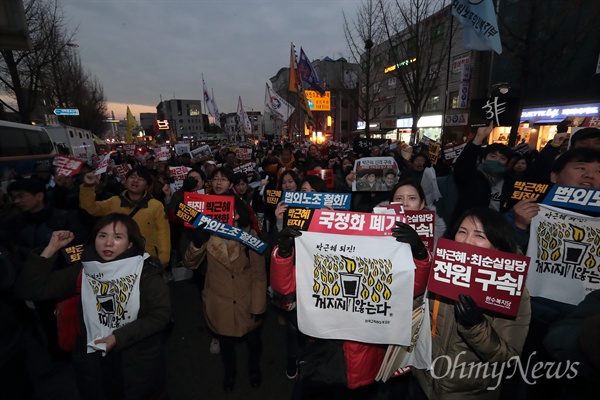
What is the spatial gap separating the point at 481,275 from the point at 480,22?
26.0 ft

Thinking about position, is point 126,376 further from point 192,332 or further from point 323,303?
point 192,332

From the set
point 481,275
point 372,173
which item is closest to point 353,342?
point 481,275

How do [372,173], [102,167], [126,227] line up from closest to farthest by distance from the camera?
[126,227]
[372,173]
[102,167]

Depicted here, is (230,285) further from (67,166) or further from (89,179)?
(67,166)

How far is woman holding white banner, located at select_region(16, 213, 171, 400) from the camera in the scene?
2238 mm

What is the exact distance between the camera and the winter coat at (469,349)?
72.2 inches

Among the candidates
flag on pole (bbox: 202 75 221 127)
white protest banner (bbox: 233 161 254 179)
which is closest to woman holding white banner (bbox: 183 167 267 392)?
white protest banner (bbox: 233 161 254 179)

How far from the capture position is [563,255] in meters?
2.54

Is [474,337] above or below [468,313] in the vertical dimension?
below

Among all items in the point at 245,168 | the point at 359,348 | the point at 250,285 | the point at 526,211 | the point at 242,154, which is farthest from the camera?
the point at 242,154

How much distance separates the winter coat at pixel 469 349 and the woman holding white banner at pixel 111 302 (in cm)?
218

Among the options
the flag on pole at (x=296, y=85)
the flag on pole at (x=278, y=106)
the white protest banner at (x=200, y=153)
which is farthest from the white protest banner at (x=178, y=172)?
the flag on pole at (x=278, y=106)

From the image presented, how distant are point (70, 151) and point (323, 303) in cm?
2491

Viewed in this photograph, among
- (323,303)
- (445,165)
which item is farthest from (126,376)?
(445,165)
